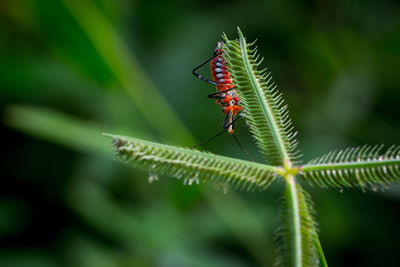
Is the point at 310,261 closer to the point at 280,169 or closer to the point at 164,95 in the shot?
the point at 280,169

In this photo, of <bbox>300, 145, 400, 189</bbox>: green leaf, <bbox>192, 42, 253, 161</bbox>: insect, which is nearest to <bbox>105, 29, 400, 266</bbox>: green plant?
<bbox>300, 145, 400, 189</bbox>: green leaf

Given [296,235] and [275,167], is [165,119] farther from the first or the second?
[296,235]

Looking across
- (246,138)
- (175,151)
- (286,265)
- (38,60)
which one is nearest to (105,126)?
(38,60)

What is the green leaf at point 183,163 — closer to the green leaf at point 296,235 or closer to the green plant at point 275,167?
the green plant at point 275,167

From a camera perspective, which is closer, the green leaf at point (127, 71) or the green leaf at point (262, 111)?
the green leaf at point (262, 111)

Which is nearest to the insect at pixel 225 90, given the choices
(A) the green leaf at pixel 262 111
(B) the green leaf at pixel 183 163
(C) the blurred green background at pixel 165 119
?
(A) the green leaf at pixel 262 111

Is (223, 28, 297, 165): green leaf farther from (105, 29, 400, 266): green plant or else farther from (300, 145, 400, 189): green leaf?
(300, 145, 400, 189): green leaf

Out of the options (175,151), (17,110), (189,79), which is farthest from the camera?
(189,79)
